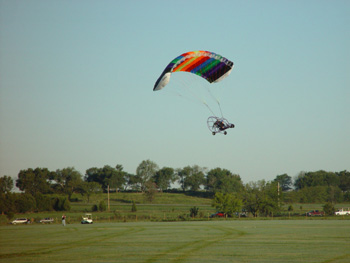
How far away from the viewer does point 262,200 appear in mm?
74188

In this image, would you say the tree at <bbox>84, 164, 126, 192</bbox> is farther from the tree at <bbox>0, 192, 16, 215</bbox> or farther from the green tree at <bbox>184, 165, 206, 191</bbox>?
the tree at <bbox>0, 192, 16, 215</bbox>

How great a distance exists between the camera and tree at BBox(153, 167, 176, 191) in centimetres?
16325

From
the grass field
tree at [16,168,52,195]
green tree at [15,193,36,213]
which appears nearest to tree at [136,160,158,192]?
tree at [16,168,52,195]

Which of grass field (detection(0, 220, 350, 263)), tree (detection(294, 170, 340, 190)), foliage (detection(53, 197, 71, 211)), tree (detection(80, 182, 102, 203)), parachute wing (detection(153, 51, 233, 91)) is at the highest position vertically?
parachute wing (detection(153, 51, 233, 91))

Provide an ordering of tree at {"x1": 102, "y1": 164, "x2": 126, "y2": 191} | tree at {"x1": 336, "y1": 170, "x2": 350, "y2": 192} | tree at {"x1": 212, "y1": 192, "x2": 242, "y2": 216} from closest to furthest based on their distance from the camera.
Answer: tree at {"x1": 212, "y1": 192, "x2": 242, "y2": 216}, tree at {"x1": 102, "y1": 164, "x2": 126, "y2": 191}, tree at {"x1": 336, "y1": 170, "x2": 350, "y2": 192}

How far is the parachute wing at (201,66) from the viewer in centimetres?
2992

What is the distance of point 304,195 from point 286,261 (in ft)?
325

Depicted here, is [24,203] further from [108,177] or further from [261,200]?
[108,177]

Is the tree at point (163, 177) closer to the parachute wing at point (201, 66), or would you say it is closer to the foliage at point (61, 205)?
the foliage at point (61, 205)

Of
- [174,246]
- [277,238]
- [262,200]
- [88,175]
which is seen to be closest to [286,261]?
[174,246]

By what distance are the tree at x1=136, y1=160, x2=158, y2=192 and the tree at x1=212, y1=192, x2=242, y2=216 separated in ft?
302

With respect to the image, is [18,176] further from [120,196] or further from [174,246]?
[174,246]

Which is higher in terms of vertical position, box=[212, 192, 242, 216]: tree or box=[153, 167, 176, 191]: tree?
box=[153, 167, 176, 191]: tree

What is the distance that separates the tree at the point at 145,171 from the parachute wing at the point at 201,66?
131140mm
